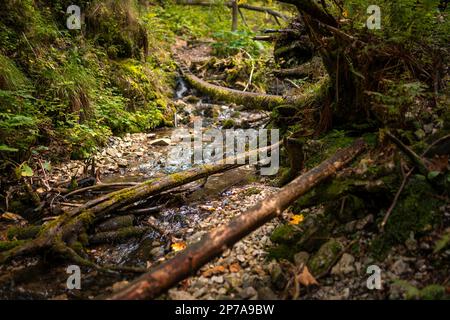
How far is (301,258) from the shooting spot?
3.29 m

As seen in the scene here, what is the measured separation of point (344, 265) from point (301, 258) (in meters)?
0.41

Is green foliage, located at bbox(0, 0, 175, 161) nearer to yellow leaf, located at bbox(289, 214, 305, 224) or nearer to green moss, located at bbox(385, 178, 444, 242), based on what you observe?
yellow leaf, located at bbox(289, 214, 305, 224)

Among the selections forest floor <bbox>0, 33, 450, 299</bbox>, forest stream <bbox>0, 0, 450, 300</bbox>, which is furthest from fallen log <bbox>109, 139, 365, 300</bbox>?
forest floor <bbox>0, 33, 450, 299</bbox>

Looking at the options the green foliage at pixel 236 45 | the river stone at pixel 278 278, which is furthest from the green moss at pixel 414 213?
the green foliage at pixel 236 45

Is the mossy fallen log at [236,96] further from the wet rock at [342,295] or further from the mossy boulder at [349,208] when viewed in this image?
the wet rock at [342,295]

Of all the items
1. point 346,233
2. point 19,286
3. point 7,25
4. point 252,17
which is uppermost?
point 252,17

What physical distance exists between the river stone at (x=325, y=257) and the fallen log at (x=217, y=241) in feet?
1.83

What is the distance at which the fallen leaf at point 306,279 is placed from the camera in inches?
117

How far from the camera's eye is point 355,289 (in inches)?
112

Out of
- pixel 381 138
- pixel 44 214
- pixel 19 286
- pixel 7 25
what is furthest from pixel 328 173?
pixel 7 25

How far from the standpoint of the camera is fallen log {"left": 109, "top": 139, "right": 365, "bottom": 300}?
2496mm
